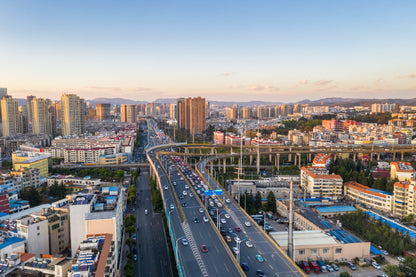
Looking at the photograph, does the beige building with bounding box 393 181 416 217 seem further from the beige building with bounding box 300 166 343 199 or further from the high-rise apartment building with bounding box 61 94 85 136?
the high-rise apartment building with bounding box 61 94 85 136

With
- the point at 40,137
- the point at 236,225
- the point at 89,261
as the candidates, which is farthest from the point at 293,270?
the point at 40,137

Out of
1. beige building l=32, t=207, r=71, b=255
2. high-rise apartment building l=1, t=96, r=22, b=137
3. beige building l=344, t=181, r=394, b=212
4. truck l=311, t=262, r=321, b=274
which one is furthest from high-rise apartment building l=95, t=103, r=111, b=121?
truck l=311, t=262, r=321, b=274

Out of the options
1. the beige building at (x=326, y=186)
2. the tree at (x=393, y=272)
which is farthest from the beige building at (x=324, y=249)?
the beige building at (x=326, y=186)

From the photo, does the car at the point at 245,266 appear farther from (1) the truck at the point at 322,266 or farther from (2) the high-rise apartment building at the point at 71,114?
(2) the high-rise apartment building at the point at 71,114

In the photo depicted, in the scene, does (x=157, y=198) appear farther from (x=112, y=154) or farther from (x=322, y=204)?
(x=112, y=154)

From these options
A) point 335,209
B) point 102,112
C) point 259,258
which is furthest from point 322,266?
point 102,112

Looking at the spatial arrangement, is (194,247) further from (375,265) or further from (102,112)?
(102,112)
